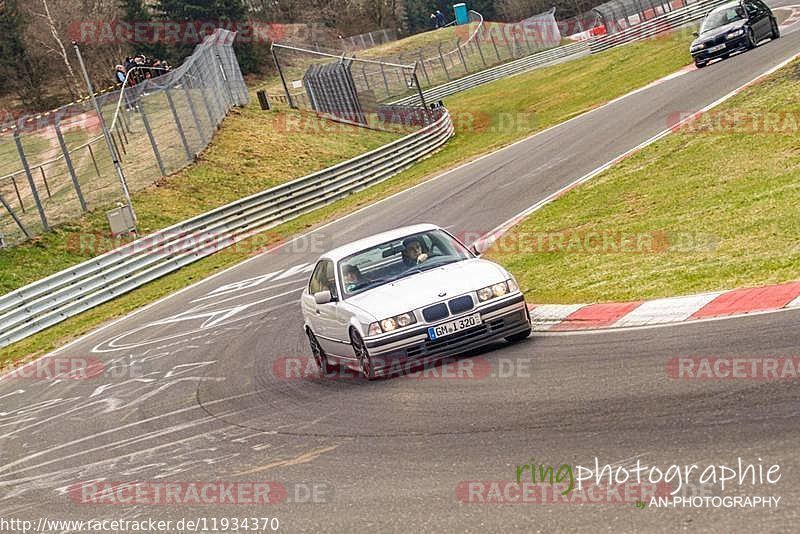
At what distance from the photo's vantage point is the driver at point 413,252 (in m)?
11.9

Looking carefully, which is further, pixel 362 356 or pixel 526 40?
pixel 526 40

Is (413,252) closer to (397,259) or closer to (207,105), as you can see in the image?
(397,259)

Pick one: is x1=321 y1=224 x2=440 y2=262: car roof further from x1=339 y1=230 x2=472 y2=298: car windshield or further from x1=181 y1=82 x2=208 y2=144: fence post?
x1=181 y1=82 x2=208 y2=144: fence post

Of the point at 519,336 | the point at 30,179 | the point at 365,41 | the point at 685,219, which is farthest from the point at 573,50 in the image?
the point at 519,336

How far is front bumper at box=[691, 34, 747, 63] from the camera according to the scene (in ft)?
109

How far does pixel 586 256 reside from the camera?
1520 centimetres

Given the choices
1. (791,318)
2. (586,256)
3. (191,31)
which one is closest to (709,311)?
(791,318)

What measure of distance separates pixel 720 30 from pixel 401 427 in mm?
28174

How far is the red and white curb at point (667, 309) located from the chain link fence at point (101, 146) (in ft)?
63.0

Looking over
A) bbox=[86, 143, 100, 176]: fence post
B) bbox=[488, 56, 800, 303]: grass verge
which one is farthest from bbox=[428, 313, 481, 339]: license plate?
bbox=[86, 143, 100, 176]: fence post

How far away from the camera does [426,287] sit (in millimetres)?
11078

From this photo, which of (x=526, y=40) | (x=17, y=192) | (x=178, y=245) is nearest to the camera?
(x=178, y=245)

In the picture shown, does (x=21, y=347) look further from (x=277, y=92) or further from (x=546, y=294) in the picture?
(x=277, y=92)

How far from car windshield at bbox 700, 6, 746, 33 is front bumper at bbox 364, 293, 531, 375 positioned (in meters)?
25.9
